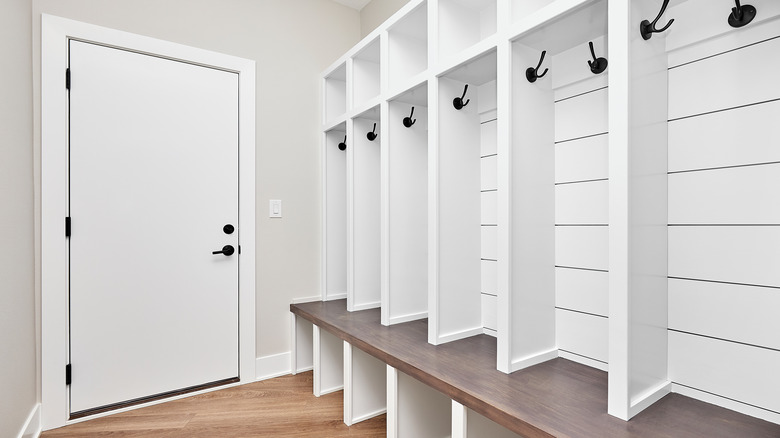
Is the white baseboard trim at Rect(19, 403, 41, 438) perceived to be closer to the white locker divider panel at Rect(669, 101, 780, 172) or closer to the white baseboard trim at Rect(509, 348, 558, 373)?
the white baseboard trim at Rect(509, 348, 558, 373)

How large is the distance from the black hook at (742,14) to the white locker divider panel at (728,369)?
0.90 meters

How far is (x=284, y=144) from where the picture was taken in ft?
8.30

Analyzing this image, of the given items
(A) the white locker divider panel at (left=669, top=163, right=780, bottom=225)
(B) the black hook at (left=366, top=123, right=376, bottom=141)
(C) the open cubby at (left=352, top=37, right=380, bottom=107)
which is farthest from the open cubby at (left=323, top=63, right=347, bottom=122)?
(A) the white locker divider panel at (left=669, top=163, right=780, bottom=225)

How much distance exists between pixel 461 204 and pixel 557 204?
413mm

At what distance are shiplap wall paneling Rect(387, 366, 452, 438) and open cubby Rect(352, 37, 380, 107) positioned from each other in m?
1.53

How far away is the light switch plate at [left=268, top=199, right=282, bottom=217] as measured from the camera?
2475 mm

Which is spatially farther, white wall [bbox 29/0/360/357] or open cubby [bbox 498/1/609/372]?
white wall [bbox 29/0/360/357]

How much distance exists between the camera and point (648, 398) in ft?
3.52

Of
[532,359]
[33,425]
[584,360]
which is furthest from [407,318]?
[33,425]

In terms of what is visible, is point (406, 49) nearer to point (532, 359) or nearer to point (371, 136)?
point (371, 136)

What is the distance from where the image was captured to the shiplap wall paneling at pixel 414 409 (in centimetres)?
157

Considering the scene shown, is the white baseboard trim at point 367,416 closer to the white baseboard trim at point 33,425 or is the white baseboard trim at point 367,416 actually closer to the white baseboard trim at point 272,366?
the white baseboard trim at point 272,366

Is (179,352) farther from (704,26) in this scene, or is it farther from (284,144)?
(704,26)

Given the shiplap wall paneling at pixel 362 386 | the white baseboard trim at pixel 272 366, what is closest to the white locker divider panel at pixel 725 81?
the shiplap wall paneling at pixel 362 386
